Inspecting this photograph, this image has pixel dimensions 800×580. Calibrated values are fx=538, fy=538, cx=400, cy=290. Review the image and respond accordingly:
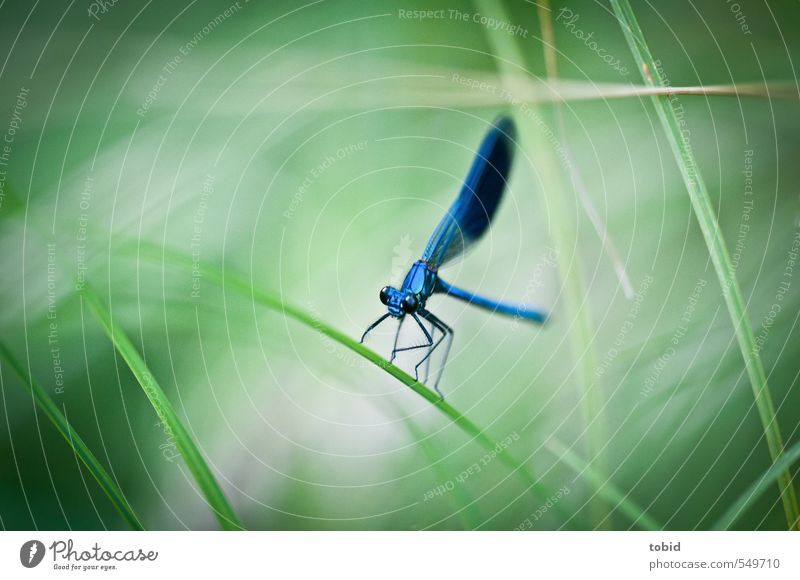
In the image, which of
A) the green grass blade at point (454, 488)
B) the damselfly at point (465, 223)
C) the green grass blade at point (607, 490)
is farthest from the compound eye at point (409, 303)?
the green grass blade at point (607, 490)

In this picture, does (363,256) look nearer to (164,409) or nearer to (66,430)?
(164,409)

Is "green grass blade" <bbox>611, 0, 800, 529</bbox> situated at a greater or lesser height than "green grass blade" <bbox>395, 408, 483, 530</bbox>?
greater

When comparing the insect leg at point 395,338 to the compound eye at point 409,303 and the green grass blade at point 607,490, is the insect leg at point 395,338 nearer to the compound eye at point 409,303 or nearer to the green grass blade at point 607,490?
the compound eye at point 409,303

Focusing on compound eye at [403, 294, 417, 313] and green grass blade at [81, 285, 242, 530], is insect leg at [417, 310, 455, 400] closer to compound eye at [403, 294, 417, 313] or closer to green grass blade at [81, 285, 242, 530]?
compound eye at [403, 294, 417, 313]

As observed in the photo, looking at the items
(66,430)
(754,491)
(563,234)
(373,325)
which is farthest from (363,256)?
(754,491)

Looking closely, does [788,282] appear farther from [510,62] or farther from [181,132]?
[181,132]

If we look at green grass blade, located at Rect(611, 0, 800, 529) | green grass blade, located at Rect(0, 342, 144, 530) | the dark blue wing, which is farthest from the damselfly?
green grass blade, located at Rect(0, 342, 144, 530)
